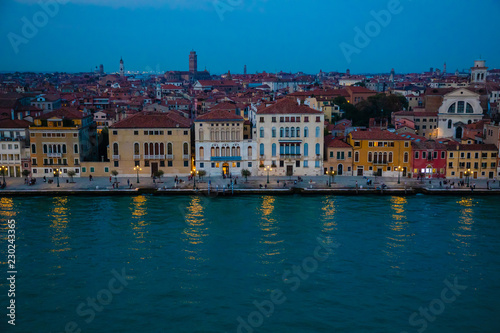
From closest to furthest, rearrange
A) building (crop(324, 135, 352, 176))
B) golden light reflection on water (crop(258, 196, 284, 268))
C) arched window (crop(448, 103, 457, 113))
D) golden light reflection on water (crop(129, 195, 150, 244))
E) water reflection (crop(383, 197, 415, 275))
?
water reflection (crop(383, 197, 415, 275))
golden light reflection on water (crop(258, 196, 284, 268))
golden light reflection on water (crop(129, 195, 150, 244))
building (crop(324, 135, 352, 176))
arched window (crop(448, 103, 457, 113))

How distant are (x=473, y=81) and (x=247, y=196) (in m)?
53.4

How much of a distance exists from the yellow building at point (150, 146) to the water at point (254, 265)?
504 centimetres

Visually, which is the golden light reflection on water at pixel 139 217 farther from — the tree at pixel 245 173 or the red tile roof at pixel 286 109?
the red tile roof at pixel 286 109

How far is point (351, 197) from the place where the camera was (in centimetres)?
2698

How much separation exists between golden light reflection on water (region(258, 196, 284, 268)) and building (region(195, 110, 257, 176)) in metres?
5.44

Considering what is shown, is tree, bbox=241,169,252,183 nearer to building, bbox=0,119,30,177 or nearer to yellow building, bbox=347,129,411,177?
yellow building, bbox=347,129,411,177

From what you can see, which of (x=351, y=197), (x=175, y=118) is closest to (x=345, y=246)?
(x=351, y=197)

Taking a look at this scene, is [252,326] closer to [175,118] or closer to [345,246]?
[345,246]

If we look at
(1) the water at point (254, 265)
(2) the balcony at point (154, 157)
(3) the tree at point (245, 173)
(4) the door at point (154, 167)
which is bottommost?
(1) the water at point (254, 265)

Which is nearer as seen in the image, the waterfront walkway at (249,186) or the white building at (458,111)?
the waterfront walkway at (249,186)

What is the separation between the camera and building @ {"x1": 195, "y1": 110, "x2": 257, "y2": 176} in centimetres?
3020

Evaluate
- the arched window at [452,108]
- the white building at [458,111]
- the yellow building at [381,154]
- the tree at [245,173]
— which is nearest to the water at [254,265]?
the tree at [245,173]

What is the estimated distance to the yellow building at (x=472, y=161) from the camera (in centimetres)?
2964

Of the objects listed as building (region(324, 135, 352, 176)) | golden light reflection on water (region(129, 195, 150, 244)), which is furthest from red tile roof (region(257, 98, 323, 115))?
golden light reflection on water (region(129, 195, 150, 244))
